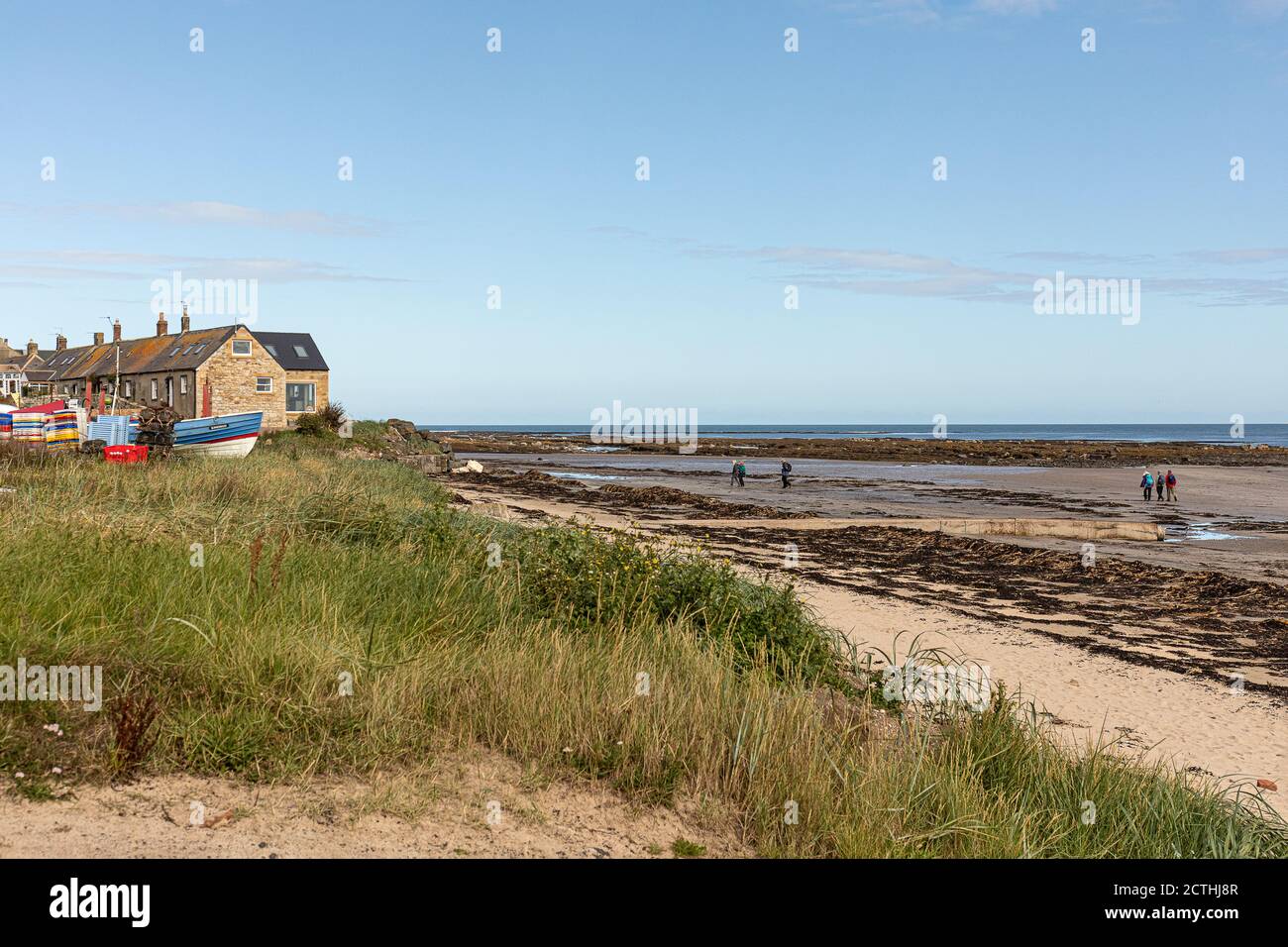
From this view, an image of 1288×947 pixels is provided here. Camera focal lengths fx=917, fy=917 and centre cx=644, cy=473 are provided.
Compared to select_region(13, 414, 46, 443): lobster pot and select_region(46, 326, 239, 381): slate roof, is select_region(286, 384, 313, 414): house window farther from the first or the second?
select_region(13, 414, 46, 443): lobster pot

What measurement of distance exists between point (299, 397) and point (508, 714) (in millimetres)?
51013

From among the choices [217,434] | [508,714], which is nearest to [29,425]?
[217,434]

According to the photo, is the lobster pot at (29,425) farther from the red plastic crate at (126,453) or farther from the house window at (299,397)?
the house window at (299,397)

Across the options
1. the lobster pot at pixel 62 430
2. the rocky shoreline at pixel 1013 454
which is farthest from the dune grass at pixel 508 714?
the rocky shoreline at pixel 1013 454

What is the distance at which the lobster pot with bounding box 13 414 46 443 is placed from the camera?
24312 millimetres

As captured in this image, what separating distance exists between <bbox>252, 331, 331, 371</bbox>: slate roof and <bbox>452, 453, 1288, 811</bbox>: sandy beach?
1590 cm

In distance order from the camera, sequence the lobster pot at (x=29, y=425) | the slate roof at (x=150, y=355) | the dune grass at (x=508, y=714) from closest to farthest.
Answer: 1. the dune grass at (x=508, y=714)
2. the lobster pot at (x=29, y=425)
3. the slate roof at (x=150, y=355)

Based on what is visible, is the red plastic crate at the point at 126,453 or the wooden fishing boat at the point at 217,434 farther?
the wooden fishing boat at the point at 217,434

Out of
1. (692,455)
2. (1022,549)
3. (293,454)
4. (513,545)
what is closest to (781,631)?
(513,545)

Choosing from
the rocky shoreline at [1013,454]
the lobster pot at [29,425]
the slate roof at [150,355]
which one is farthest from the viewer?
the rocky shoreline at [1013,454]

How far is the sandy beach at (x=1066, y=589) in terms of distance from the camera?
34.7 feet

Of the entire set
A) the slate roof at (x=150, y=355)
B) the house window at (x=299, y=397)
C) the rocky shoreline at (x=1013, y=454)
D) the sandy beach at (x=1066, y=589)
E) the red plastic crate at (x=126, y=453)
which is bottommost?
the sandy beach at (x=1066, y=589)
